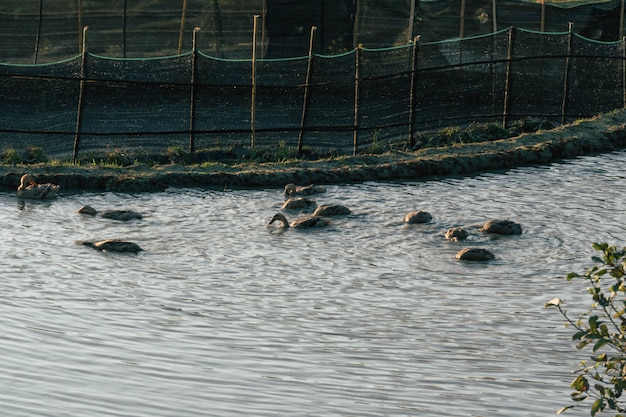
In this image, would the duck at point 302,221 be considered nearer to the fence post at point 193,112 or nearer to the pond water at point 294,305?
the pond water at point 294,305

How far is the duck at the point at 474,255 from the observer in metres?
12.5

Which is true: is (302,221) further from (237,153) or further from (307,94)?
(307,94)

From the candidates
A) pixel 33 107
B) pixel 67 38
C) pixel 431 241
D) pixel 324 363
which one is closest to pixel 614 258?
pixel 324 363

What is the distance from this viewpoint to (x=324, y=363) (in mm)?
9047

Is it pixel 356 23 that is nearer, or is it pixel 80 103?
pixel 80 103

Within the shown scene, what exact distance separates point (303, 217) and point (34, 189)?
3.45 m

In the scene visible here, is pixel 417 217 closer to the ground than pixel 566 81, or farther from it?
closer to the ground

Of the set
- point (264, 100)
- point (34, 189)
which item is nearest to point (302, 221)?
point (34, 189)

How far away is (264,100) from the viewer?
1908 cm

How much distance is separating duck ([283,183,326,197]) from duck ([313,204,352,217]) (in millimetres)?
1178

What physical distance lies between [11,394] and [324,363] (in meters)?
2.17

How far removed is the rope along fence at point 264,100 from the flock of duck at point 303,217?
2235 millimetres

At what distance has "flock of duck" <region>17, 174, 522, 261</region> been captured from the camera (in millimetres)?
12703

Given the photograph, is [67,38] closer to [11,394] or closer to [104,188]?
[104,188]
